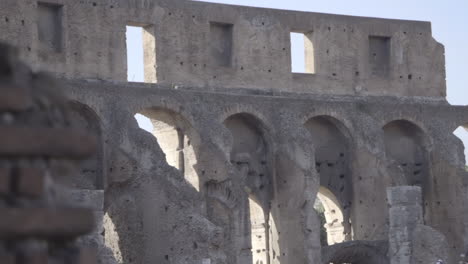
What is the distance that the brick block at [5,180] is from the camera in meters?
3.90

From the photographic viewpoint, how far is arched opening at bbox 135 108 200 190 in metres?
25.8

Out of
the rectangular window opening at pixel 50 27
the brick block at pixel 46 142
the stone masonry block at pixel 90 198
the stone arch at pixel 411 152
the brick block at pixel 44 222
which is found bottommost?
the brick block at pixel 44 222

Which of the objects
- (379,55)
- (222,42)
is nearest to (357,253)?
(222,42)

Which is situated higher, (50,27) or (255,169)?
(50,27)

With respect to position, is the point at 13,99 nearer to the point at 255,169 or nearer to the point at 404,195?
the point at 404,195

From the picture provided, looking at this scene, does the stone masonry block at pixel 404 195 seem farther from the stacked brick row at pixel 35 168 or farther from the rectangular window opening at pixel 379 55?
the stacked brick row at pixel 35 168

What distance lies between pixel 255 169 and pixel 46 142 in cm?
2369

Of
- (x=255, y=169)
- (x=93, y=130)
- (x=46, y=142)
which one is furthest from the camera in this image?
(x=255, y=169)

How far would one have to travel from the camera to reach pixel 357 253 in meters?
27.1

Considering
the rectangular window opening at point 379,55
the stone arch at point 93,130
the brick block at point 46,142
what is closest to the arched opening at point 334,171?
the rectangular window opening at point 379,55

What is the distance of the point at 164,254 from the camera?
23.6 meters

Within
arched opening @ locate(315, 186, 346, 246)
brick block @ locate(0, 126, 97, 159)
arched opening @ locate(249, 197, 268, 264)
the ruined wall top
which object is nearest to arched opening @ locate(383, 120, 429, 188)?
the ruined wall top

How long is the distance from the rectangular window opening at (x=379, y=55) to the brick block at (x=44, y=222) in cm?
2670

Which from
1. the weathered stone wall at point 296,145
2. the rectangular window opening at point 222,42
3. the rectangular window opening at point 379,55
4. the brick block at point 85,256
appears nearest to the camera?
the brick block at point 85,256
